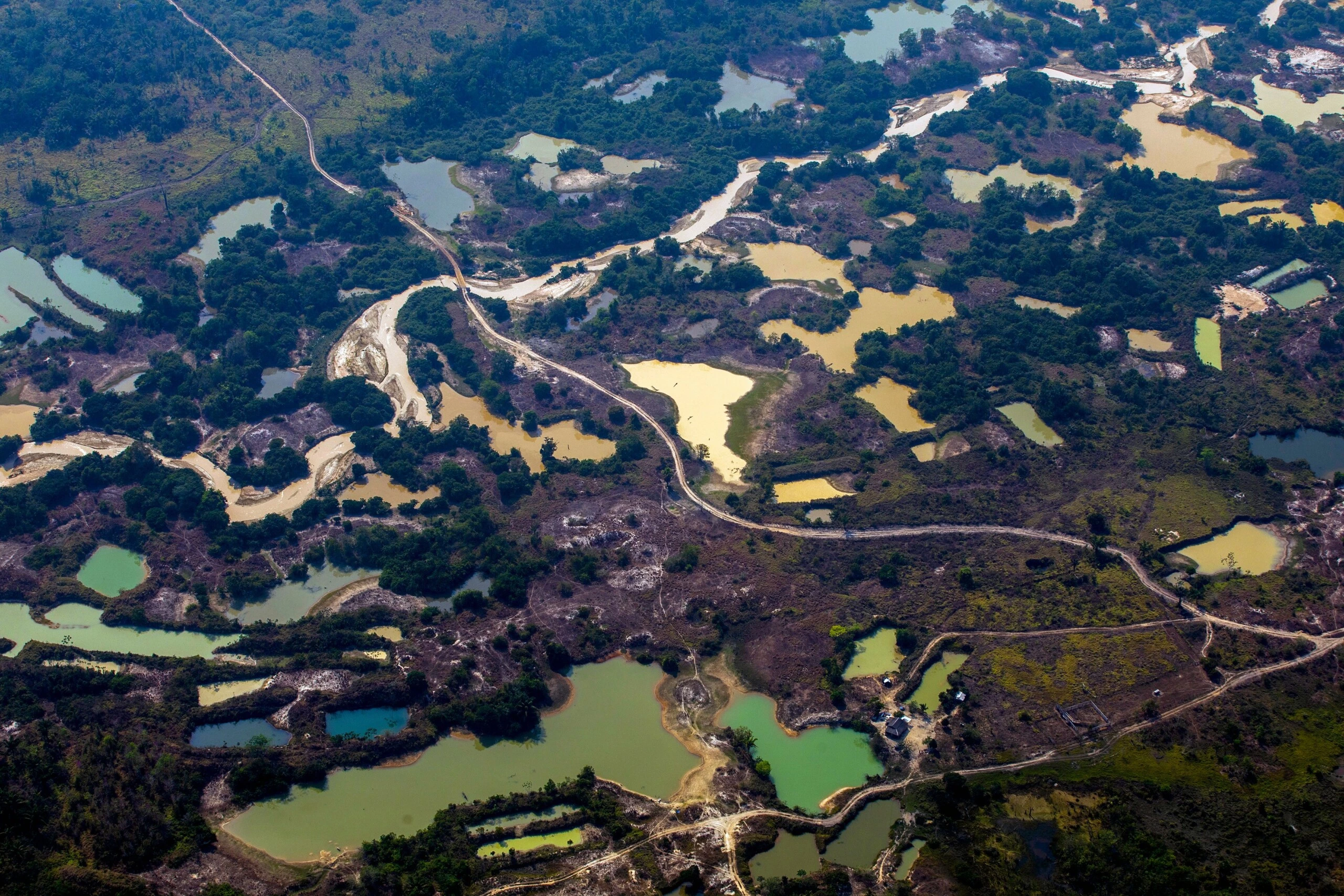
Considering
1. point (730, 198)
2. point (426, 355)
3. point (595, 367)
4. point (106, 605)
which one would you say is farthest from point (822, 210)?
point (106, 605)

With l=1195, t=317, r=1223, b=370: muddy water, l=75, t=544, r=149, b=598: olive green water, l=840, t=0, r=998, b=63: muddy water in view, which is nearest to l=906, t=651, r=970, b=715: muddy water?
l=1195, t=317, r=1223, b=370: muddy water

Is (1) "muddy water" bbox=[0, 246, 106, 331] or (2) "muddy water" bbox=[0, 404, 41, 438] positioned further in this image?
(1) "muddy water" bbox=[0, 246, 106, 331]

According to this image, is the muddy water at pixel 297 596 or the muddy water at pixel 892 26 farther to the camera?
the muddy water at pixel 892 26

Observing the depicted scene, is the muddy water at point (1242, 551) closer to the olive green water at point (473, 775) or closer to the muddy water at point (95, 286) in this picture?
the olive green water at point (473, 775)

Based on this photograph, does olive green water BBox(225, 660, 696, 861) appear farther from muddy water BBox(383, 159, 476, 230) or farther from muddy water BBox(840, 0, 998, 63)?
muddy water BBox(840, 0, 998, 63)

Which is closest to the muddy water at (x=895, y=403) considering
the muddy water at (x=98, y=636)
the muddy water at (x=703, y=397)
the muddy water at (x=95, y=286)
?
the muddy water at (x=703, y=397)

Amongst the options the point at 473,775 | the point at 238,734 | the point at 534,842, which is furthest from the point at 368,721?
the point at 534,842

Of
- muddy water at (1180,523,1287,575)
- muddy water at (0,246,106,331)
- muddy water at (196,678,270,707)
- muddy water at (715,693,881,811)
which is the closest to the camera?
muddy water at (715,693,881,811)
